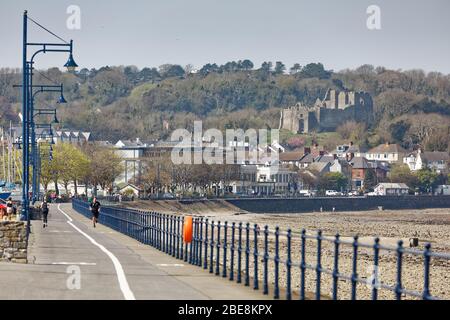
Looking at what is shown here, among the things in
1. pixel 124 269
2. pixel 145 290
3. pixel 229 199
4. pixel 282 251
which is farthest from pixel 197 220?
pixel 229 199

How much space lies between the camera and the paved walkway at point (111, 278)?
19.8 metres

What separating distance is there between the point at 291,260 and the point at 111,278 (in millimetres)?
3353

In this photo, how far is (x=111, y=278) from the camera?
76.7 ft

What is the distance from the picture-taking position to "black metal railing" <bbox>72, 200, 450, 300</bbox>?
16.4m

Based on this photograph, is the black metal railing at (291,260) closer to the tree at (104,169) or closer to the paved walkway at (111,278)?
the paved walkway at (111,278)

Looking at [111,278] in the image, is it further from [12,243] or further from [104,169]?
Result: [104,169]

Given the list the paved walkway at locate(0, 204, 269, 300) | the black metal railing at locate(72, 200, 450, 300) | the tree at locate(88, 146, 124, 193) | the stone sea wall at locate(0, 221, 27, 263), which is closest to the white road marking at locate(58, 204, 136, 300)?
the paved walkway at locate(0, 204, 269, 300)

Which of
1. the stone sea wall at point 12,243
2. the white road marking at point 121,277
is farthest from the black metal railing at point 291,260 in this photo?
the stone sea wall at point 12,243

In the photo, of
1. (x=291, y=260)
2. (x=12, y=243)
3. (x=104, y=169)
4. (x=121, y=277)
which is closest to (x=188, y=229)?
(x=12, y=243)

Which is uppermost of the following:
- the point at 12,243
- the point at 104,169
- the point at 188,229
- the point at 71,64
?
the point at 71,64

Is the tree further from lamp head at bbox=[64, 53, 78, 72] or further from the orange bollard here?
the orange bollard

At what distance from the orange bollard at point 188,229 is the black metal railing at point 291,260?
0.16 metres

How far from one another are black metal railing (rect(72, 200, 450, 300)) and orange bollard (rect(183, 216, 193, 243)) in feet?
0.52
